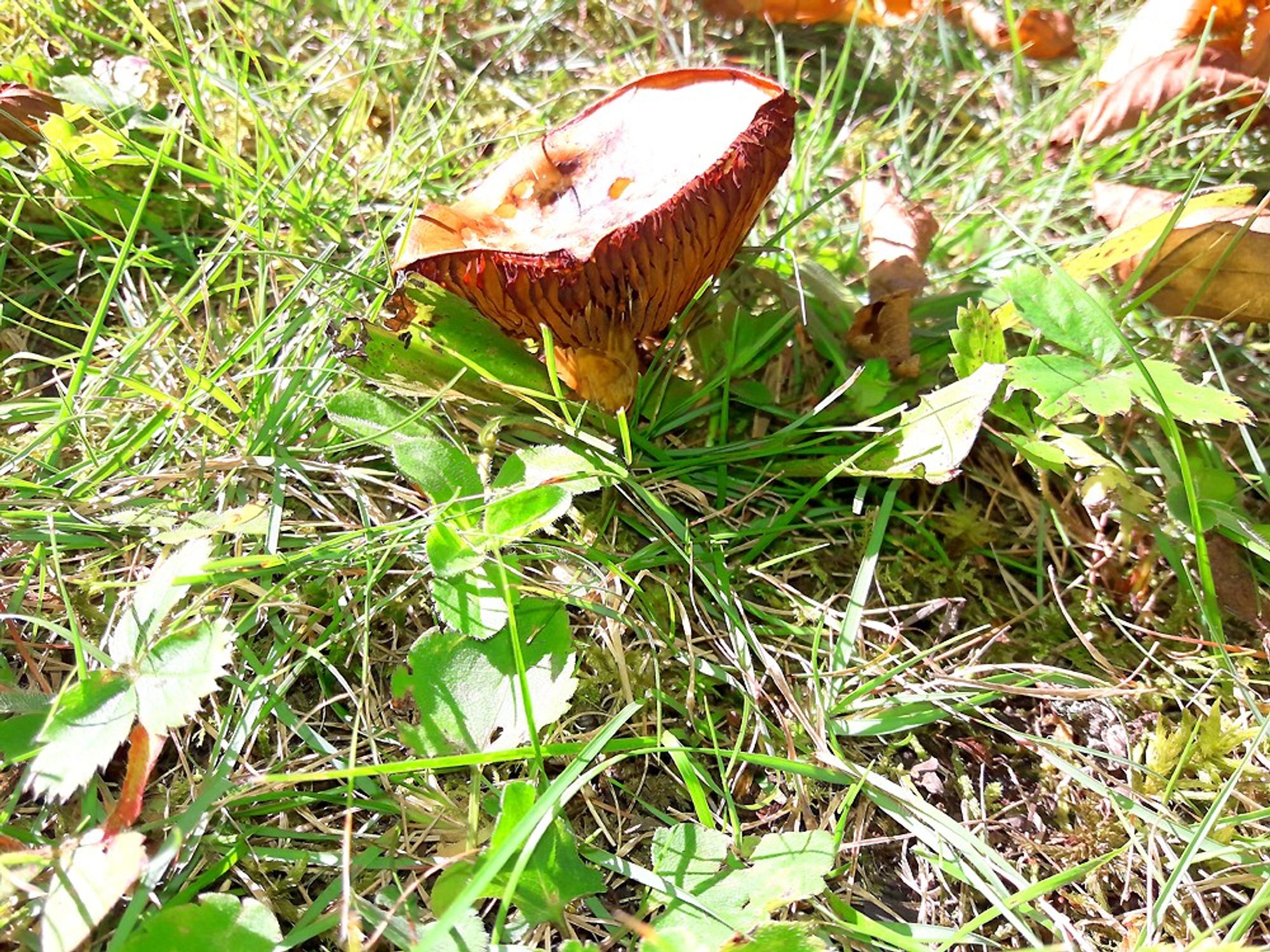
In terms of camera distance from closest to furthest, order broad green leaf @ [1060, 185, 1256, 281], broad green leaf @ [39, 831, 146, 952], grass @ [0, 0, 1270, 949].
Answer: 1. broad green leaf @ [39, 831, 146, 952]
2. grass @ [0, 0, 1270, 949]
3. broad green leaf @ [1060, 185, 1256, 281]

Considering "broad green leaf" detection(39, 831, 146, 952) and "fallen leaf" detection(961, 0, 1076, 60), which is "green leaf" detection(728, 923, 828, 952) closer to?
"broad green leaf" detection(39, 831, 146, 952)

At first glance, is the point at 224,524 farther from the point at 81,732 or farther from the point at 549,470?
the point at 549,470

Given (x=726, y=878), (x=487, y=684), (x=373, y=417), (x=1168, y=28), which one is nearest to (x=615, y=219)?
(x=373, y=417)

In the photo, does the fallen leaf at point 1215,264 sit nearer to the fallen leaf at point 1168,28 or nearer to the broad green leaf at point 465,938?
the fallen leaf at point 1168,28

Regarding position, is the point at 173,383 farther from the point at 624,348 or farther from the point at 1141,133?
the point at 1141,133

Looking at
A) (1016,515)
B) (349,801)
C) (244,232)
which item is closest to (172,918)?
(349,801)

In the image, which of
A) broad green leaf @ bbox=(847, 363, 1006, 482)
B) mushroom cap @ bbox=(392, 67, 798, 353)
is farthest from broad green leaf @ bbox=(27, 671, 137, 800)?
broad green leaf @ bbox=(847, 363, 1006, 482)
